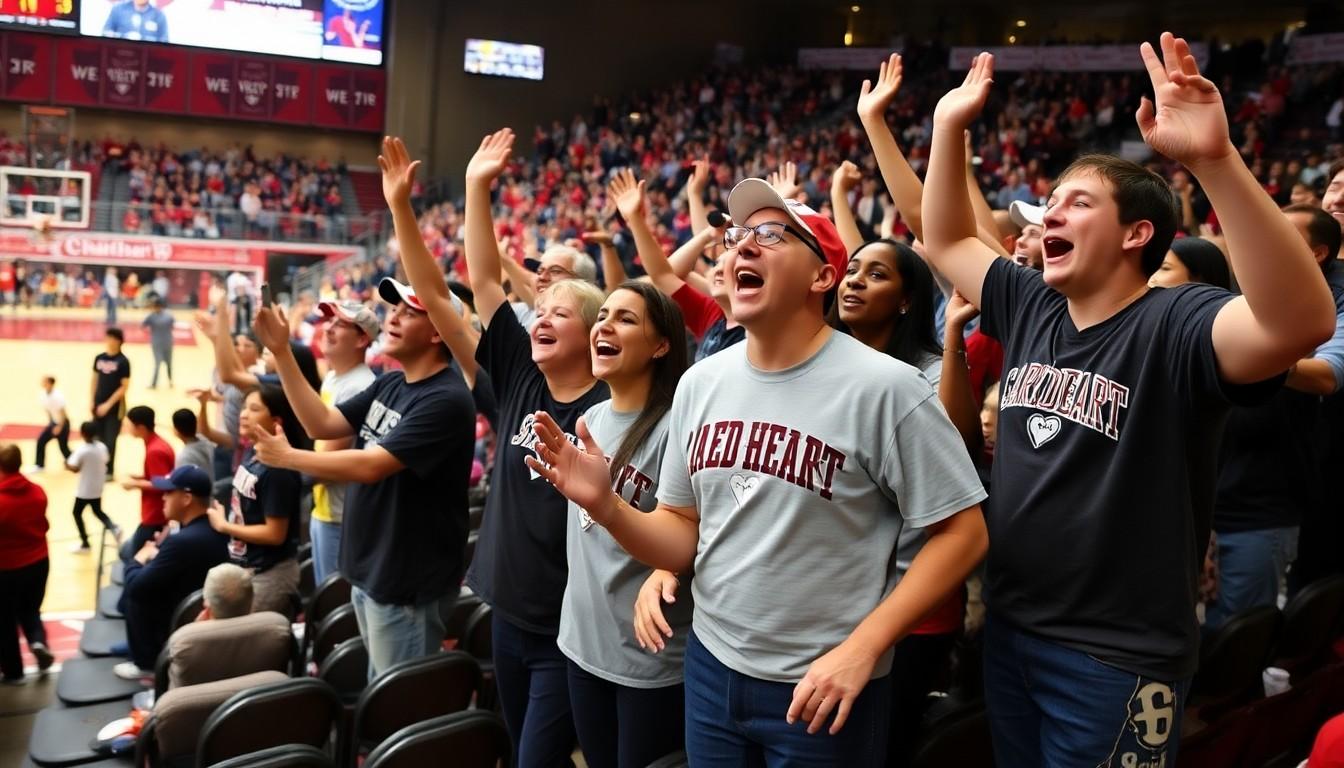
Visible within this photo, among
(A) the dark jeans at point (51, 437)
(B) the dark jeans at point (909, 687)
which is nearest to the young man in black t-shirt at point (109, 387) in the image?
(A) the dark jeans at point (51, 437)

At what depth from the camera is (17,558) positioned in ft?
18.6

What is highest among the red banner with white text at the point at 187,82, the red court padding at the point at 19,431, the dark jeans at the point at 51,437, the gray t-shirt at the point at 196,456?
the red banner with white text at the point at 187,82

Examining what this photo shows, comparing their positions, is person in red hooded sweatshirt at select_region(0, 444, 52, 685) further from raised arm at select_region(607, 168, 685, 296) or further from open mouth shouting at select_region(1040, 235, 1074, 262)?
open mouth shouting at select_region(1040, 235, 1074, 262)

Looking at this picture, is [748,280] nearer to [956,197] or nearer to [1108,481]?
[956,197]

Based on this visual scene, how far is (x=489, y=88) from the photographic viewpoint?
83.4 feet

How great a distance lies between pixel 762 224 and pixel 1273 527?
2198 mm

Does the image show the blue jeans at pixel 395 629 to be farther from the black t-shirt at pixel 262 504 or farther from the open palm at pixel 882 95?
the open palm at pixel 882 95

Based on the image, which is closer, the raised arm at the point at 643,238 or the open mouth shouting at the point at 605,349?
the open mouth shouting at the point at 605,349

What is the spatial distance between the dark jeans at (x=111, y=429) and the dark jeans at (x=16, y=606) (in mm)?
5227

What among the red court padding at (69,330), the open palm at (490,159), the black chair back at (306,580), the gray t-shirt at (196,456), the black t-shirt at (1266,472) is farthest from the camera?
the red court padding at (69,330)

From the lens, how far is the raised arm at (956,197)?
2.22m

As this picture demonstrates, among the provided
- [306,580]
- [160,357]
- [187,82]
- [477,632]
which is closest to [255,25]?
[187,82]

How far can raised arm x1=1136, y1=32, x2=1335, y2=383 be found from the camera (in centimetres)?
158

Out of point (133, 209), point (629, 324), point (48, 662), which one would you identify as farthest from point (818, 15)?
point (629, 324)
